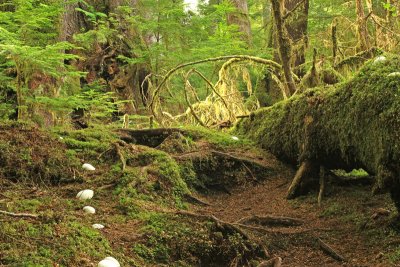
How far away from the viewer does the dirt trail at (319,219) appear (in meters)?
3.85

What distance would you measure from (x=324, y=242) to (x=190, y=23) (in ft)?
39.8

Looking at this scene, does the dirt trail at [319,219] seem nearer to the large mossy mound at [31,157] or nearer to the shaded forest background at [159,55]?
the large mossy mound at [31,157]

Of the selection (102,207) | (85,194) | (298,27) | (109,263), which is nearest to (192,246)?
(109,263)

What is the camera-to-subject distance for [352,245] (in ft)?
13.0

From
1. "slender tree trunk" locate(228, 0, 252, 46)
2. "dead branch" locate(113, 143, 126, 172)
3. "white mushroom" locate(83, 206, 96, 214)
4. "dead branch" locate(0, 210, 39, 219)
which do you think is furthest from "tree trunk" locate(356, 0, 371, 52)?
"slender tree trunk" locate(228, 0, 252, 46)

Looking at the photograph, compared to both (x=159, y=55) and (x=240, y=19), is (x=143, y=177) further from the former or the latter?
(x=240, y=19)

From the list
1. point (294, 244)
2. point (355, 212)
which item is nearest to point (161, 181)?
point (294, 244)

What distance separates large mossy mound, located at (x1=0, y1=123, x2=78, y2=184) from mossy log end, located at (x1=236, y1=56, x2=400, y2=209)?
335 centimetres

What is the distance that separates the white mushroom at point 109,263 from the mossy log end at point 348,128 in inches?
103

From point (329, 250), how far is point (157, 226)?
183 cm

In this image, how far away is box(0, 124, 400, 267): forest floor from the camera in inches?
123

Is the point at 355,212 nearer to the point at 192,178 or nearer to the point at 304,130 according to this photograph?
the point at 304,130

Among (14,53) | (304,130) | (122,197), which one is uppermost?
(14,53)

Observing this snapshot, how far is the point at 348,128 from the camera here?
4.76 meters
